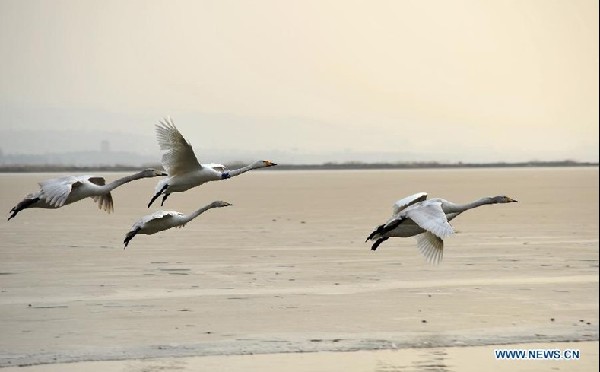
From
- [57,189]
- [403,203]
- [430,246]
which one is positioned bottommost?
[430,246]

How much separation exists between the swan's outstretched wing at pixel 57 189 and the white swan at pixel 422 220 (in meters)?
4.48

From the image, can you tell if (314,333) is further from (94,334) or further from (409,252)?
(409,252)

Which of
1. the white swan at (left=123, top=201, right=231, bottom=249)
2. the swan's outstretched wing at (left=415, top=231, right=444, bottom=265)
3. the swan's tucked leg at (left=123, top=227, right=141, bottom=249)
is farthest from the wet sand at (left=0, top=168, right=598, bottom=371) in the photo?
the swan's tucked leg at (left=123, top=227, right=141, bottom=249)

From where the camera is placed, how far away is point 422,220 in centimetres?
1688

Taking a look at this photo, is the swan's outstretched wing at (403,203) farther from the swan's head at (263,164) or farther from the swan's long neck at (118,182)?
the swan's long neck at (118,182)

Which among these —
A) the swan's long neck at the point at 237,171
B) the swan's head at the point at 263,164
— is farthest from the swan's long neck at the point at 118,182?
the swan's head at the point at 263,164

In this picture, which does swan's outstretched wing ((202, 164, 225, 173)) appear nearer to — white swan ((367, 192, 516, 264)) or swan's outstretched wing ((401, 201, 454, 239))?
white swan ((367, 192, 516, 264))

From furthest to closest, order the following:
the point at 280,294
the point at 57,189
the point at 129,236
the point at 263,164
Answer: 1. the point at 280,294
2. the point at 263,164
3. the point at 57,189
4. the point at 129,236

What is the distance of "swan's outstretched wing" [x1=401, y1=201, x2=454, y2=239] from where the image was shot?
649 inches

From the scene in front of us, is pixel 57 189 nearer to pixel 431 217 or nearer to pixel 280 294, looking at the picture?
pixel 431 217

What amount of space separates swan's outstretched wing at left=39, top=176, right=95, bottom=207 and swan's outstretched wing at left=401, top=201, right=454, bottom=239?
4.91m

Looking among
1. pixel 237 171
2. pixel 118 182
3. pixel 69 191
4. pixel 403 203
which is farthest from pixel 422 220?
pixel 118 182

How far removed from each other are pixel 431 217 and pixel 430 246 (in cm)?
277

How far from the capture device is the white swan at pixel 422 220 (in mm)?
16672
